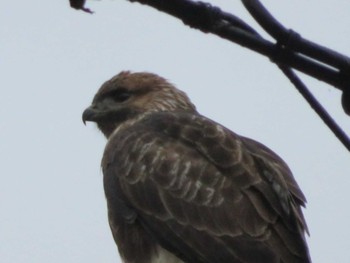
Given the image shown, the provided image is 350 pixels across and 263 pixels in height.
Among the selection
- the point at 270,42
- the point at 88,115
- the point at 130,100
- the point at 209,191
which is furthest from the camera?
the point at 130,100

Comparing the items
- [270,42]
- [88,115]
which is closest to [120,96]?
[88,115]

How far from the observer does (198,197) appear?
19.9ft

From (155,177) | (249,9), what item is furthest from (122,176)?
(249,9)

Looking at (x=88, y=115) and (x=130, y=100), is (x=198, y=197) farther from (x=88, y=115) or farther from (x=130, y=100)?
A: (x=130, y=100)

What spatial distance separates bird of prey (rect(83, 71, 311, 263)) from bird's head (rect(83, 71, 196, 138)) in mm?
1210

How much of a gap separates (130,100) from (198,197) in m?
2.53

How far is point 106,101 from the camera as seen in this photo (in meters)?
8.37

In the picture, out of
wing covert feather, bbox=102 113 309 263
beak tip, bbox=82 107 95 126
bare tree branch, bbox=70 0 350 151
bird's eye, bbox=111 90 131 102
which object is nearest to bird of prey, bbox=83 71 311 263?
wing covert feather, bbox=102 113 309 263


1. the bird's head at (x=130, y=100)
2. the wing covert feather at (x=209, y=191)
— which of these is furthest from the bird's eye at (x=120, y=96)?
the wing covert feather at (x=209, y=191)

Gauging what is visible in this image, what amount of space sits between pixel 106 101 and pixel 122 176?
1986mm

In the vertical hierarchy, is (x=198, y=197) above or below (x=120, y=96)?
below

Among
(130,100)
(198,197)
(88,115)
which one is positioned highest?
(130,100)

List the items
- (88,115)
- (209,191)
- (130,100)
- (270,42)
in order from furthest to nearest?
(130,100), (88,115), (209,191), (270,42)

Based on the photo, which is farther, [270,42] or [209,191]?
[209,191]
